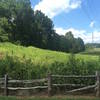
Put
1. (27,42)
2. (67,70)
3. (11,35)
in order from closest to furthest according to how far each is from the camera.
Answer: (67,70) → (11,35) → (27,42)

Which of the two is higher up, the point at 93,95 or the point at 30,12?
the point at 30,12

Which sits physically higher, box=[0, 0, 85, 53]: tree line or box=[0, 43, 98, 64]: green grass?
box=[0, 0, 85, 53]: tree line

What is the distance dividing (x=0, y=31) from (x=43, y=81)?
179 ft

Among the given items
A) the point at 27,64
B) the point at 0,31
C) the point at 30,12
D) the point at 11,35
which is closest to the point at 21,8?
the point at 30,12

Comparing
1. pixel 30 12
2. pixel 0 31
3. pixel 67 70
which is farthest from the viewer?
pixel 30 12

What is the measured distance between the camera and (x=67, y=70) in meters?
22.1

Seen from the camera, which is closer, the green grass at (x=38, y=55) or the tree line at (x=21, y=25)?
the green grass at (x=38, y=55)

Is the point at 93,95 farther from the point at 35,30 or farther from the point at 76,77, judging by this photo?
the point at 35,30

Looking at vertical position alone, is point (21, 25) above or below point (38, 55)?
above

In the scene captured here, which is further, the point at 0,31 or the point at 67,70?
the point at 0,31

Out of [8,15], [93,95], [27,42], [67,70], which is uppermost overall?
[8,15]

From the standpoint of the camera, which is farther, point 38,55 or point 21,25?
point 21,25

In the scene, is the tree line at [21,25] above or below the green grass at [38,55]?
above

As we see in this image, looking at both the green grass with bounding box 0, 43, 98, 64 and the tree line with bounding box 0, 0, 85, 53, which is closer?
the green grass with bounding box 0, 43, 98, 64
